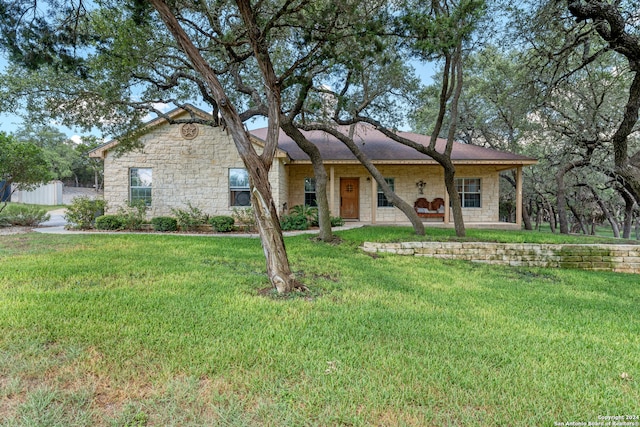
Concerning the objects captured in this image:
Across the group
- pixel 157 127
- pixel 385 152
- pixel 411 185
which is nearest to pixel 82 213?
pixel 157 127

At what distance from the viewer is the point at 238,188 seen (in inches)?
480

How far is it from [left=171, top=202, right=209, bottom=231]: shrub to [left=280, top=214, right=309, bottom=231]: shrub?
2.86 meters

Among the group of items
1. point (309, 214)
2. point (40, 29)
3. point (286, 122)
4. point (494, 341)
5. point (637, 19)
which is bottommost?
point (494, 341)

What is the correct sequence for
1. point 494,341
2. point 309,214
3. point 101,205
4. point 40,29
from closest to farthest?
point 494,341, point 40,29, point 101,205, point 309,214

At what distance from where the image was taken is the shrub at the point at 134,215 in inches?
440

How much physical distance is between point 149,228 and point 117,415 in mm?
10954

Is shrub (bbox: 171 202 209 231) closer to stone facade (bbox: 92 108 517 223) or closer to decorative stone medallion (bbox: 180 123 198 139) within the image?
stone facade (bbox: 92 108 517 223)

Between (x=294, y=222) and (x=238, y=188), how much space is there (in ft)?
8.57

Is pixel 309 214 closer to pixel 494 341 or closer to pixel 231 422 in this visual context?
pixel 494 341

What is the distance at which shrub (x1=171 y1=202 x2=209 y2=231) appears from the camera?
11305 mm

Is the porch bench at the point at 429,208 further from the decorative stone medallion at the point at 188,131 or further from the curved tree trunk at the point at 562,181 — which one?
the decorative stone medallion at the point at 188,131

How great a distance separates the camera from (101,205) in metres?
11.5

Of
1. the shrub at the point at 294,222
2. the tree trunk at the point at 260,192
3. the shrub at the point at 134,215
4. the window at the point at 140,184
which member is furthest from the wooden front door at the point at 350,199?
the tree trunk at the point at 260,192

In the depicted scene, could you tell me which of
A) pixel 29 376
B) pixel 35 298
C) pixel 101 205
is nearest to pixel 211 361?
pixel 29 376
